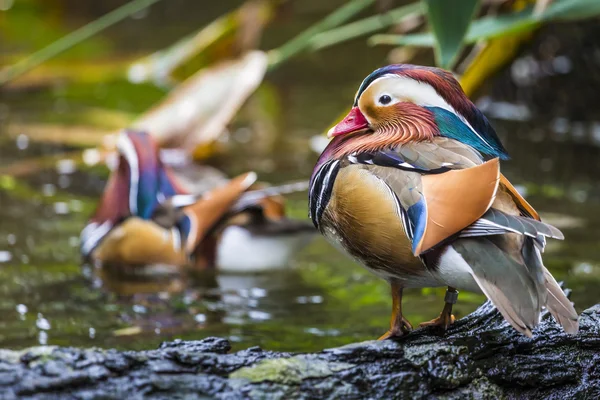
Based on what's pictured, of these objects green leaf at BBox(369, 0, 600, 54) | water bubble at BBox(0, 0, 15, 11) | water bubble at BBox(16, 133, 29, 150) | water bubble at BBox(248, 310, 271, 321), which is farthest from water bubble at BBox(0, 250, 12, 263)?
water bubble at BBox(0, 0, 15, 11)

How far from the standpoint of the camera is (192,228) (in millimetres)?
3709

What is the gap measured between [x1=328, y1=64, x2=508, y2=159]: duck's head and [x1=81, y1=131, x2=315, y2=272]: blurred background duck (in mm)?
1842

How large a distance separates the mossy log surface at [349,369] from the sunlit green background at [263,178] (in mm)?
1049

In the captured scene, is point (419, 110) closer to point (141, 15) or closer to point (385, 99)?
point (385, 99)

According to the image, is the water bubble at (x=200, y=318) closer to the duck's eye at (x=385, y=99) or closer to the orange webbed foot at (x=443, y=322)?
the orange webbed foot at (x=443, y=322)

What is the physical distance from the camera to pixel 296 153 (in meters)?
5.49

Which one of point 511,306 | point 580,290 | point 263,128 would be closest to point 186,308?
point 580,290

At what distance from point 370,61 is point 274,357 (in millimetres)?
6505

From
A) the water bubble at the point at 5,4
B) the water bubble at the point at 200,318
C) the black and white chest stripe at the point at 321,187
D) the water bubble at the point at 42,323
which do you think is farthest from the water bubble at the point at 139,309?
the water bubble at the point at 5,4

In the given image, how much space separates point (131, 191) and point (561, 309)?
2598 mm

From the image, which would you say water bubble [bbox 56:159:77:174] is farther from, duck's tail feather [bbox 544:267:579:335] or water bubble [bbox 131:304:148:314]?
duck's tail feather [bbox 544:267:579:335]

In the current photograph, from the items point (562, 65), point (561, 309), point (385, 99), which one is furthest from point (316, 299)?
point (562, 65)

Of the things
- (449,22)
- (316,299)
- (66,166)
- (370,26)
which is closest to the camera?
(449,22)

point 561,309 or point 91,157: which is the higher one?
point 561,309
